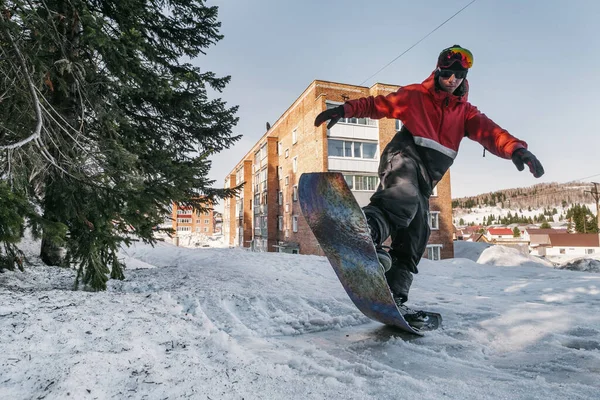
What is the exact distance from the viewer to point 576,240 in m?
61.7

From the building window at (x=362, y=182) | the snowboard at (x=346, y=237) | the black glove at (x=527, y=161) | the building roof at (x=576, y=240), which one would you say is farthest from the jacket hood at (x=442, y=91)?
the building roof at (x=576, y=240)

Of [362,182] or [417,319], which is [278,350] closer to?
[417,319]

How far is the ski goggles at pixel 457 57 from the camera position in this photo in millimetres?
2291

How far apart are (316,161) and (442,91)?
19.8 meters

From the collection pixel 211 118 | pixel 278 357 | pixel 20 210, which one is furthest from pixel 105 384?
pixel 211 118

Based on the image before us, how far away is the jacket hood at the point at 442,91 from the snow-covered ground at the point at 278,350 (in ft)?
5.59

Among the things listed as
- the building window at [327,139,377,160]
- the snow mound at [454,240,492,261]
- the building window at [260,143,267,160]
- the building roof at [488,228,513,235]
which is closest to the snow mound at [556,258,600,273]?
the snow mound at [454,240,492,261]

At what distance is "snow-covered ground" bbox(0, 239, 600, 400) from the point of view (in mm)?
1278

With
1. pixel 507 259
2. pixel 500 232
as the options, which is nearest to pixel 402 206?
pixel 507 259

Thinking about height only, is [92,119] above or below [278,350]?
above

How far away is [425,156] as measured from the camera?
7.72 feet

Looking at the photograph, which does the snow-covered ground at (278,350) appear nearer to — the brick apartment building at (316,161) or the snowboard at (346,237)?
the snowboard at (346,237)

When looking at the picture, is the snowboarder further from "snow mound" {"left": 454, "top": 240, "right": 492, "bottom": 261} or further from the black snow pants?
"snow mound" {"left": 454, "top": 240, "right": 492, "bottom": 261}

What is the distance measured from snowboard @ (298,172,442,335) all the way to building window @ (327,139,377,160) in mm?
20023
